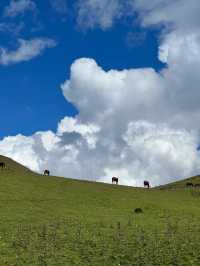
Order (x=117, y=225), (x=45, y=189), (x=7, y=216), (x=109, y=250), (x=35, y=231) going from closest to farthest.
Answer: (x=109, y=250)
(x=35, y=231)
(x=117, y=225)
(x=7, y=216)
(x=45, y=189)

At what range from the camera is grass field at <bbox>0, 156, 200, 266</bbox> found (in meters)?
32.7

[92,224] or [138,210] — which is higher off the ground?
[138,210]

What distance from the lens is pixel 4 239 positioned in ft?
125

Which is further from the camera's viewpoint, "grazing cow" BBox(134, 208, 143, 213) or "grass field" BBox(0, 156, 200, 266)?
"grazing cow" BBox(134, 208, 143, 213)

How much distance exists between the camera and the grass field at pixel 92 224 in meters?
32.7

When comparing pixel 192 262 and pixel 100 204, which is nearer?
pixel 192 262

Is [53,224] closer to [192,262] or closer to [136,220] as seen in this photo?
[136,220]

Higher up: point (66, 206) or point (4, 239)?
point (66, 206)

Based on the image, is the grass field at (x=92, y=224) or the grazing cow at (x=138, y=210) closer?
the grass field at (x=92, y=224)

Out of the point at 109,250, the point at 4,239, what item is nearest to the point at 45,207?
the point at 4,239

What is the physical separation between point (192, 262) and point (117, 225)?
1601cm

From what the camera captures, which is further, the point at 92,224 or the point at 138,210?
the point at 138,210

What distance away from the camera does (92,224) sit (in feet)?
155

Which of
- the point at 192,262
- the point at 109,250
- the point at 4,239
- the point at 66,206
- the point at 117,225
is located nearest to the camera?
the point at 192,262
